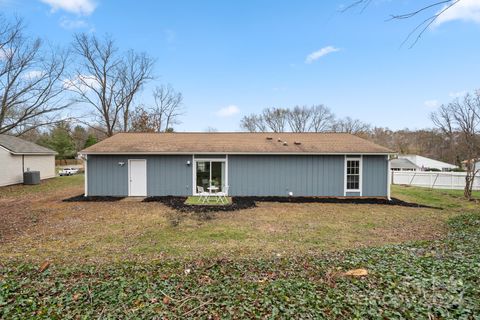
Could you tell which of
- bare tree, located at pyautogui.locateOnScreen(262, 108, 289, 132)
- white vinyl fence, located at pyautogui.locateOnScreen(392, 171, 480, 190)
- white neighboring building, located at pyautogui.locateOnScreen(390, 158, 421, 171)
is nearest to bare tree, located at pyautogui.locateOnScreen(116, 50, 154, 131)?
bare tree, located at pyautogui.locateOnScreen(262, 108, 289, 132)

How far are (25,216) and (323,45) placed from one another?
16079 millimetres

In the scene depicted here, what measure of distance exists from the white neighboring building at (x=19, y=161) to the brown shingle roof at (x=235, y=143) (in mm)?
8294

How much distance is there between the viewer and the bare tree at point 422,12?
2975 mm

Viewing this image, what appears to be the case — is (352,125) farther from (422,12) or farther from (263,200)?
(422,12)

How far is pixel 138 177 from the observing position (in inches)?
477

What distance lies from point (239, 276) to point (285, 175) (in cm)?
900

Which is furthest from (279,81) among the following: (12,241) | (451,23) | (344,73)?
(12,241)

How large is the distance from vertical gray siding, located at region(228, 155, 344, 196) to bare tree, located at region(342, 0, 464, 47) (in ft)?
29.2

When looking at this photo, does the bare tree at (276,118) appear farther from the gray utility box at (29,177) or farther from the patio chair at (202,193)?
the gray utility box at (29,177)

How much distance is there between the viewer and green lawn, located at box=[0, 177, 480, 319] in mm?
2662

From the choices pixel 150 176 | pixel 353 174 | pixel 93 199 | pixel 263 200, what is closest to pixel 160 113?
pixel 150 176

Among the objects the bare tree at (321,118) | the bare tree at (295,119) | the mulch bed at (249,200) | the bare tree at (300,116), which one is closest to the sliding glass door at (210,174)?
the mulch bed at (249,200)

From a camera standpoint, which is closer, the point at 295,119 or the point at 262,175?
the point at 262,175

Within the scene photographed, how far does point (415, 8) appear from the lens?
3123 mm
